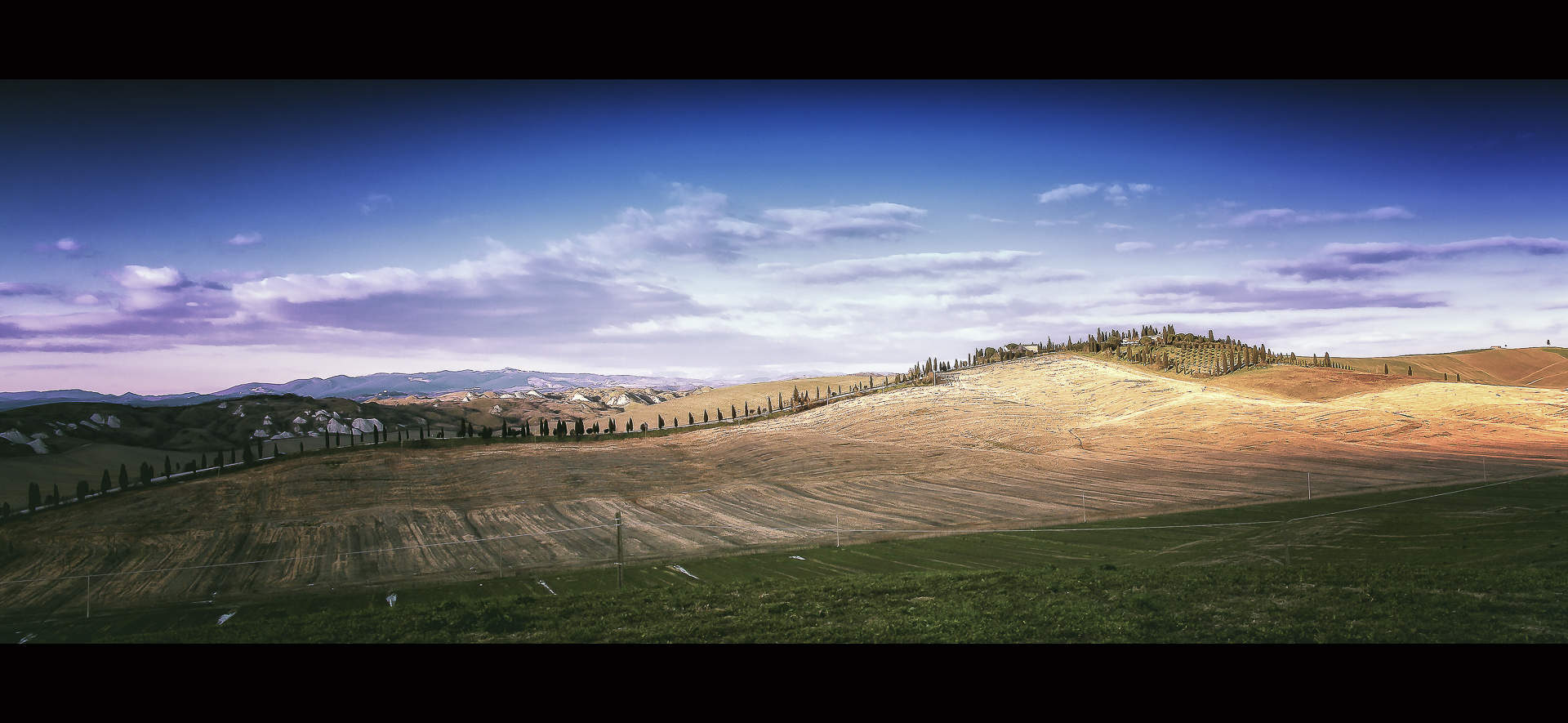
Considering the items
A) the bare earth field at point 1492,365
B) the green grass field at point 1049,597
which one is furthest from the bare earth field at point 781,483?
the bare earth field at point 1492,365

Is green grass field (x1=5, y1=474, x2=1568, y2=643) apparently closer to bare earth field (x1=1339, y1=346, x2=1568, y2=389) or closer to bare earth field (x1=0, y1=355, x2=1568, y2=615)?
bare earth field (x1=0, y1=355, x2=1568, y2=615)

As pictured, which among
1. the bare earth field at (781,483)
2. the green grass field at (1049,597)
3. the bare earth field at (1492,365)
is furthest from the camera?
the bare earth field at (1492,365)

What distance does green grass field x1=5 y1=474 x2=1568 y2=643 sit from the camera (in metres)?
→ 8.19

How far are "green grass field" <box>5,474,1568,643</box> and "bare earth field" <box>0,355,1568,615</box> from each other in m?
2.58

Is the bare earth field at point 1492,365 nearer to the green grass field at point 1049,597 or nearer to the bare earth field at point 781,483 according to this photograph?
the bare earth field at point 781,483

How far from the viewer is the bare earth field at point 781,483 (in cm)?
1708

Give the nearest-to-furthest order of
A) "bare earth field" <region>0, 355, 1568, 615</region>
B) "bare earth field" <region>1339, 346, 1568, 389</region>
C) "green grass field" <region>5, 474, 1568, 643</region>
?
"green grass field" <region>5, 474, 1568, 643</region>, "bare earth field" <region>0, 355, 1568, 615</region>, "bare earth field" <region>1339, 346, 1568, 389</region>

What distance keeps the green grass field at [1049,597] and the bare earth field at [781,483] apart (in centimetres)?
258

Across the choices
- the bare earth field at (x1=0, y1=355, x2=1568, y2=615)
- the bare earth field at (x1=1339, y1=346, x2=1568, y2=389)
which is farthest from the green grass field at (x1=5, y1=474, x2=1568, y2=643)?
the bare earth field at (x1=1339, y1=346, x2=1568, y2=389)

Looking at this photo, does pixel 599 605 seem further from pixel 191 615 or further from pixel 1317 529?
pixel 1317 529

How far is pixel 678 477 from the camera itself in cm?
2934

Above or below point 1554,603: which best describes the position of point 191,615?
below
